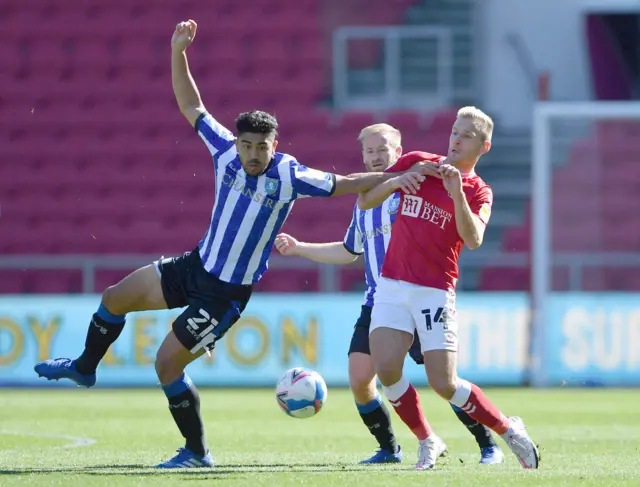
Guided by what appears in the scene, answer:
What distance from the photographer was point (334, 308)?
580 inches

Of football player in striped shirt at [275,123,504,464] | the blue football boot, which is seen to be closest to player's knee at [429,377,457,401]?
football player in striped shirt at [275,123,504,464]

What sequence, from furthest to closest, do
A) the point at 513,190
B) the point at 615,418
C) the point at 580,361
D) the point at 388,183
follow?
the point at 513,190 < the point at 580,361 < the point at 615,418 < the point at 388,183

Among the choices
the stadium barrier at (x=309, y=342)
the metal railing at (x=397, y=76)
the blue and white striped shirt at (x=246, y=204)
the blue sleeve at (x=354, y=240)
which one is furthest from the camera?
the metal railing at (x=397, y=76)

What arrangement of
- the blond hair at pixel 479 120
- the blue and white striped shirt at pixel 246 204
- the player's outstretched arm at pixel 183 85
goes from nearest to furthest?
the blond hair at pixel 479 120, the blue and white striped shirt at pixel 246 204, the player's outstretched arm at pixel 183 85

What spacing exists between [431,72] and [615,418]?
8.42 metres

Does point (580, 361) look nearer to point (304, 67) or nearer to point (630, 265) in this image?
point (630, 265)

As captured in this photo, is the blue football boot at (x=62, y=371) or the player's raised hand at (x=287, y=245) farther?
the player's raised hand at (x=287, y=245)

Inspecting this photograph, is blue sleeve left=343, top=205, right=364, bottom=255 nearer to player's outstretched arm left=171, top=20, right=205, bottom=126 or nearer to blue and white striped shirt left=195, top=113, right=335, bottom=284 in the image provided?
blue and white striped shirt left=195, top=113, right=335, bottom=284

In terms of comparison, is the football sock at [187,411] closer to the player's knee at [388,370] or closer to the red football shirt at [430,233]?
the player's knee at [388,370]

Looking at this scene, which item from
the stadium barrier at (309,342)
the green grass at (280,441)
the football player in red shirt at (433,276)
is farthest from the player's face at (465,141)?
the stadium barrier at (309,342)

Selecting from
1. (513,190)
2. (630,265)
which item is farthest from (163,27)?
(630,265)

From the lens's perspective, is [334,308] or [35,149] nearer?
[334,308]

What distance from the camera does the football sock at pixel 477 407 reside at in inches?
268

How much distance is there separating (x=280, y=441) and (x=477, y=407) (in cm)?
248
